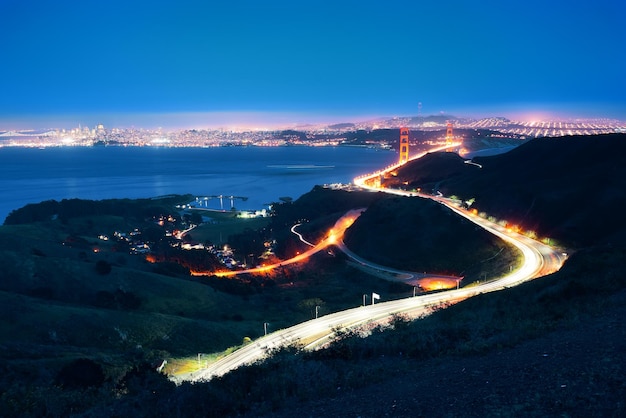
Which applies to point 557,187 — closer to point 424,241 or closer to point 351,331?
point 424,241

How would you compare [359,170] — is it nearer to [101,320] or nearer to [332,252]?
[332,252]

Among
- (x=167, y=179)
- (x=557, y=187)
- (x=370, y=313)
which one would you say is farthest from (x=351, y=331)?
(x=167, y=179)

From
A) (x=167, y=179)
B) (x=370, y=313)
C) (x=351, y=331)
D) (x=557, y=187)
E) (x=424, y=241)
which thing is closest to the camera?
(x=351, y=331)

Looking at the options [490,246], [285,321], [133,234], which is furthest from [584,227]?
[133,234]

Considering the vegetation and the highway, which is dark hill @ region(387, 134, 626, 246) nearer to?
the vegetation

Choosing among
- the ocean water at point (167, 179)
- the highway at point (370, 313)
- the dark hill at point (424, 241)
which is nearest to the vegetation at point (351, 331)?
the dark hill at point (424, 241)

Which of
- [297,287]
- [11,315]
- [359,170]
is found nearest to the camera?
[11,315]
